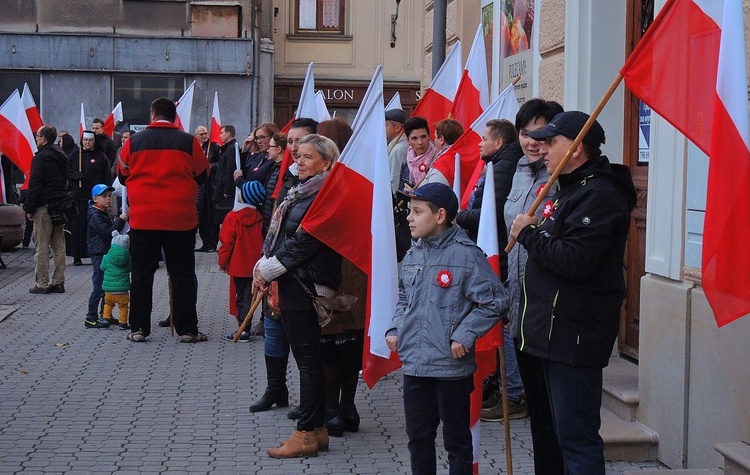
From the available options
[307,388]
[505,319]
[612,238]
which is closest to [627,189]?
[612,238]

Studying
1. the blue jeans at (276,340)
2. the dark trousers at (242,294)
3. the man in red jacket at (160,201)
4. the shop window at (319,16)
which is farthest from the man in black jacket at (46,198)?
the shop window at (319,16)

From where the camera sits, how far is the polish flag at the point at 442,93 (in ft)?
32.3

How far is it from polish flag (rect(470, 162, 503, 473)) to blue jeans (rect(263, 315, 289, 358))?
1.88 m

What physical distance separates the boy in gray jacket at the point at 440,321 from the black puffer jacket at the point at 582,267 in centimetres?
37

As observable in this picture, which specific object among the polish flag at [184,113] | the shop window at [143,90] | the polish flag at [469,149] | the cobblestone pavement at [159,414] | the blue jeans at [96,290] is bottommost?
the cobblestone pavement at [159,414]

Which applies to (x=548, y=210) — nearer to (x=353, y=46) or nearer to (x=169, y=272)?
(x=169, y=272)

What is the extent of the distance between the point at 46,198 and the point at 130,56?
14.4 metres

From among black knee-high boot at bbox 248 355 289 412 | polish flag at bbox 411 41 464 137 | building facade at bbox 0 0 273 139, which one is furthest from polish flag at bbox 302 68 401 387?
building facade at bbox 0 0 273 139

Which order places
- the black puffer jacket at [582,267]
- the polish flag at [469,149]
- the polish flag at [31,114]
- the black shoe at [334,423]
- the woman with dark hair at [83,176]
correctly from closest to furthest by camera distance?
the black puffer jacket at [582,267]
the black shoe at [334,423]
the polish flag at [469,149]
the polish flag at [31,114]
the woman with dark hair at [83,176]

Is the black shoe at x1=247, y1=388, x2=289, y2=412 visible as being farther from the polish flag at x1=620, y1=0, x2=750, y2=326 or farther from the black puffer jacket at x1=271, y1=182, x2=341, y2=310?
the polish flag at x1=620, y1=0, x2=750, y2=326

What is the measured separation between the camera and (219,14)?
27016 millimetres

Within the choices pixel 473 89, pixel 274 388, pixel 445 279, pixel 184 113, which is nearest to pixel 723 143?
pixel 445 279

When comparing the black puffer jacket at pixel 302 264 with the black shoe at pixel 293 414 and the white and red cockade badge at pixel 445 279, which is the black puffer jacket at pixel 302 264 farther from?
the white and red cockade badge at pixel 445 279

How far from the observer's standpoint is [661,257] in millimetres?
6230
